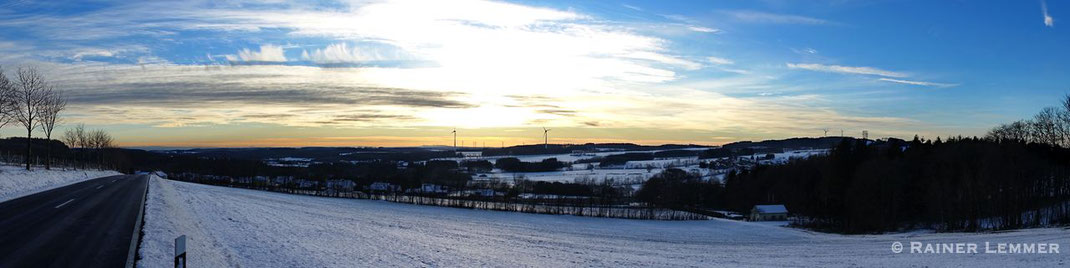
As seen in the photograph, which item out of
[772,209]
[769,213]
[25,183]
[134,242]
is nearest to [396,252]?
[134,242]

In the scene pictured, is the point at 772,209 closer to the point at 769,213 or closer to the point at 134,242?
the point at 769,213

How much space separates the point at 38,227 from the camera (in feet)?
67.9

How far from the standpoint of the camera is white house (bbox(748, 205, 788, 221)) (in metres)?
108

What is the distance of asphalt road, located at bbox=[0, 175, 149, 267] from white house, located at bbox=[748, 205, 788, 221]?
100 meters

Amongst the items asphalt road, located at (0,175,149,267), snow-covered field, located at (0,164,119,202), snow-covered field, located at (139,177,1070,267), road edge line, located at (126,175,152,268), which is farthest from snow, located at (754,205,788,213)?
road edge line, located at (126,175,152,268)

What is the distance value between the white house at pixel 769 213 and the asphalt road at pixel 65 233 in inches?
3944

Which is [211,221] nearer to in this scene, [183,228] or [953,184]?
[183,228]

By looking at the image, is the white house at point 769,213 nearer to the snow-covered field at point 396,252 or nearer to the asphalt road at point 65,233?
the snow-covered field at point 396,252

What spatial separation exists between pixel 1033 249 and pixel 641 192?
108 meters

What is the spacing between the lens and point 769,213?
108062mm

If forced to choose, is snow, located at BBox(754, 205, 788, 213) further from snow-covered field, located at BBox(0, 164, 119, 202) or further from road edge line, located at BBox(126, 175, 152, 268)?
road edge line, located at BBox(126, 175, 152, 268)

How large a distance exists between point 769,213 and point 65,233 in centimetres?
10703

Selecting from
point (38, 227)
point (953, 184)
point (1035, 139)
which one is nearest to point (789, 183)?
point (1035, 139)

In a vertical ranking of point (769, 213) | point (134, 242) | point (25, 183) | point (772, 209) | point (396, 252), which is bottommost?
point (769, 213)
